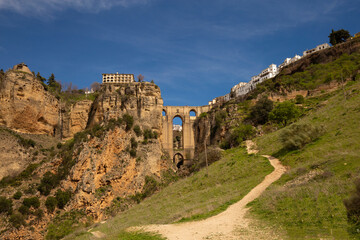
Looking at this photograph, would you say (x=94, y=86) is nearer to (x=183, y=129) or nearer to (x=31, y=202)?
(x=183, y=129)

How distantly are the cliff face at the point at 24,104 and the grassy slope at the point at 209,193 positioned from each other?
2605 cm

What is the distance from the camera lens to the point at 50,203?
3434 centimetres

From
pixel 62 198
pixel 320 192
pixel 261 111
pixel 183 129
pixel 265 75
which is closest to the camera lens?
pixel 320 192

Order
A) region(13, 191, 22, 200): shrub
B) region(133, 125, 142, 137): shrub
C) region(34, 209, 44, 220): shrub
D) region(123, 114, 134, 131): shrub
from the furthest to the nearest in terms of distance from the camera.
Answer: region(133, 125, 142, 137): shrub, region(123, 114, 134, 131): shrub, region(13, 191, 22, 200): shrub, region(34, 209, 44, 220): shrub

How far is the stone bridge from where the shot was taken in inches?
2383

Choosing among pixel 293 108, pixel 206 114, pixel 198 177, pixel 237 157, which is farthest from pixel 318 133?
pixel 206 114

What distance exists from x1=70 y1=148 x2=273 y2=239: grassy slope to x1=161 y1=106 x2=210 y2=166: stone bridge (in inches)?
1182

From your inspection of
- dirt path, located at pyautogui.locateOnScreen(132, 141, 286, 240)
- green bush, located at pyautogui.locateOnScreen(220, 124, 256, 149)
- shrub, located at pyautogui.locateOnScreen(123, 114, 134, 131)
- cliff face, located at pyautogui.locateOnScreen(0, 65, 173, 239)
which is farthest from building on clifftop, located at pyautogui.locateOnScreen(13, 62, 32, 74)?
dirt path, located at pyautogui.locateOnScreen(132, 141, 286, 240)

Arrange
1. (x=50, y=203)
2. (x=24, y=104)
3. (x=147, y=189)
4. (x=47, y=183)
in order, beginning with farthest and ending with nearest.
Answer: (x=24, y=104), (x=147, y=189), (x=47, y=183), (x=50, y=203)

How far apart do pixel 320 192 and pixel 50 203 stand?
1157 inches

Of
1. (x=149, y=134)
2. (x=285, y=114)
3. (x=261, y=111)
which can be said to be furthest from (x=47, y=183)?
(x=261, y=111)

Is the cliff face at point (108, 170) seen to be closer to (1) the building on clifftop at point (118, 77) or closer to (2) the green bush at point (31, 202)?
(2) the green bush at point (31, 202)

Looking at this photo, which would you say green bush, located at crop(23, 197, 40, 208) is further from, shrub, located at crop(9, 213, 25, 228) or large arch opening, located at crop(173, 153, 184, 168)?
large arch opening, located at crop(173, 153, 184, 168)

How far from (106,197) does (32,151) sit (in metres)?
12.2
